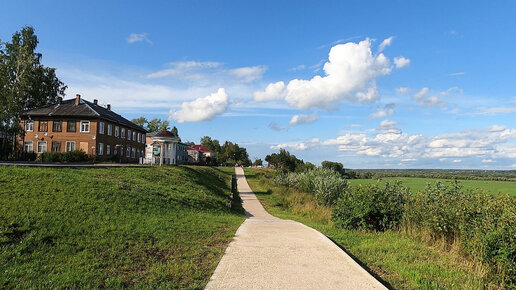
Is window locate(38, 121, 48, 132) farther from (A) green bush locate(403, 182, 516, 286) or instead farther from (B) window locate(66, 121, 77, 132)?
(A) green bush locate(403, 182, 516, 286)

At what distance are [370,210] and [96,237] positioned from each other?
27.5ft

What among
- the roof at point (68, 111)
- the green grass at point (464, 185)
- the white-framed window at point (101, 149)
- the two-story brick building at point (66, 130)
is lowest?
the green grass at point (464, 185)

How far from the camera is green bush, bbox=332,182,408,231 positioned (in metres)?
10.6

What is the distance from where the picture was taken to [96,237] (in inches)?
304

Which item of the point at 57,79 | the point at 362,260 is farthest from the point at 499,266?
the point at 57,79

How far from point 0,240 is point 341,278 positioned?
7.36 meters

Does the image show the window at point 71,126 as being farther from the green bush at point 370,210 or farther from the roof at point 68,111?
the green bush at point 370,210

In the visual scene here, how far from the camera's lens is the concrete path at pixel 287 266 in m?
5.18

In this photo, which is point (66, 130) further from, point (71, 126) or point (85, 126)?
point (85, 126)

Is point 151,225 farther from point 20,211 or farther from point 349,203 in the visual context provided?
point 349,203

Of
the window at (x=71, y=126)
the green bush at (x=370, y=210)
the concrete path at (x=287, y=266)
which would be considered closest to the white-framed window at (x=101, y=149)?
the window at (x=71, y=126)

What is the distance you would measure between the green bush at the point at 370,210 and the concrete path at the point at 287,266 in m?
2.62

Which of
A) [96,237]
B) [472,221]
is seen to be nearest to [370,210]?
[472,221]

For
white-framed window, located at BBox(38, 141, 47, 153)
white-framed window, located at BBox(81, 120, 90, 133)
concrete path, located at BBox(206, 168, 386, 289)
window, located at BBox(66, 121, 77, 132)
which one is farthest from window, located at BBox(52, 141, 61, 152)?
concrete path, located at BBox(206, 168, 386, 289)
